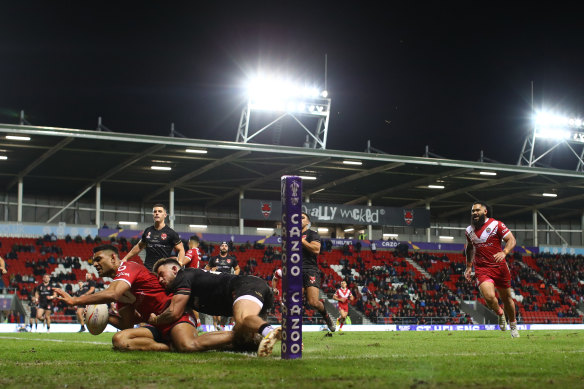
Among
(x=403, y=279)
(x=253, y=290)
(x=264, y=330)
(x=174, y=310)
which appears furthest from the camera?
(x=403, y=279)

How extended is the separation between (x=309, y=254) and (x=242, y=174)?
30276mm

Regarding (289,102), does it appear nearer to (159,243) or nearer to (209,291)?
(159,243)

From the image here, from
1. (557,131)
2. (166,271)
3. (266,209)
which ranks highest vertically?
(557,131)

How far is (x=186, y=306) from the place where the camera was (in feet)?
29.5

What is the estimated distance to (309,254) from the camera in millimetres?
13961

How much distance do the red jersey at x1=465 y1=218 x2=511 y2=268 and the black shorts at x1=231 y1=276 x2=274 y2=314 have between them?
4.79 meters

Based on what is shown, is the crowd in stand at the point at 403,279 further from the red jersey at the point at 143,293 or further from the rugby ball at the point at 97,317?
the red jersey at the point at 143,293

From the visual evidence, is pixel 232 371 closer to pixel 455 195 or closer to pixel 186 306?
pixel 186 306

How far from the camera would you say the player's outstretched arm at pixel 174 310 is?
8641mm

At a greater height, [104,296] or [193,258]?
[193,258]

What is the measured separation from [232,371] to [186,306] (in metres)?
2.56

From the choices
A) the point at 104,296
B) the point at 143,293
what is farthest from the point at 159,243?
the point at 104,296

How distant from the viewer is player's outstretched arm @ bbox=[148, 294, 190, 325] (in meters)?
8.64

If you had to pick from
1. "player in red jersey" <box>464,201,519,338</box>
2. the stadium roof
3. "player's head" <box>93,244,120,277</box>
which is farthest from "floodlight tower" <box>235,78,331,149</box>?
"player's head" <box>93,244,120,277</box>
